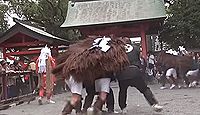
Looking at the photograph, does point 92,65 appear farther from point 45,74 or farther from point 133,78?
point 45,74

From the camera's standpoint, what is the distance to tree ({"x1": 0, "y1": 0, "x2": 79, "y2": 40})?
1252 inches

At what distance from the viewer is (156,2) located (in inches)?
868

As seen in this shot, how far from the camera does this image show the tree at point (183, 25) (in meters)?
22.6

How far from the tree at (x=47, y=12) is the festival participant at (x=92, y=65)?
23345 millimetres

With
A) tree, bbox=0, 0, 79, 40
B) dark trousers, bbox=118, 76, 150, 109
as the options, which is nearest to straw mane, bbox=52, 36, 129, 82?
dark trousers, bbox=118, 76, 150, 109

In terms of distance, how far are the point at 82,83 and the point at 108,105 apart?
142cm

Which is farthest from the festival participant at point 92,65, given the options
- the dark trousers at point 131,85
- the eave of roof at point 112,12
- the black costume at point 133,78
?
the eave of roof at point 112,12

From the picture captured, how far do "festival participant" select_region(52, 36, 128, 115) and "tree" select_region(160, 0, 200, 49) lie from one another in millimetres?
15419

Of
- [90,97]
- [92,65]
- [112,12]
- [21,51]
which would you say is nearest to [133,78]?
[90,97]

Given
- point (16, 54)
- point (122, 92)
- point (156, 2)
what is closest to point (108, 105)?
point (122, 92)

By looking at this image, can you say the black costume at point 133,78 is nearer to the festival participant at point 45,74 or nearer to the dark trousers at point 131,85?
the dark trousers at point 131,85

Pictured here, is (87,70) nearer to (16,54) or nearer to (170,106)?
(170,106)

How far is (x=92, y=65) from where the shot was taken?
7.54m

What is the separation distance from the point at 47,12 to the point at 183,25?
13.7 metres
